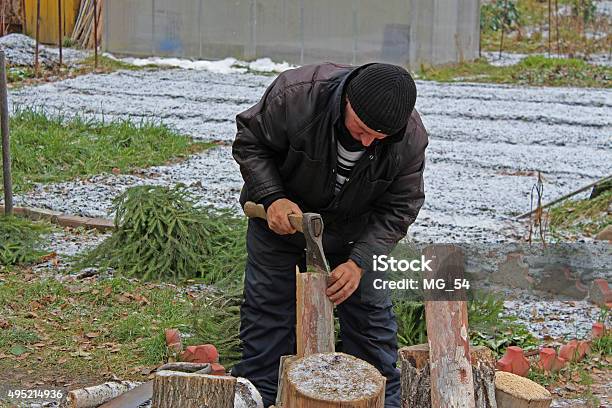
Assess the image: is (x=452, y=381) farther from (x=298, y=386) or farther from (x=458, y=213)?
(x=458, y=213)

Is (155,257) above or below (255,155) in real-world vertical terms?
below

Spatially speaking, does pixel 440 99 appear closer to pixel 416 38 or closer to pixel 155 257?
pixel 416 38

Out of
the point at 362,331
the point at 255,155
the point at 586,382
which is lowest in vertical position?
the point at 586,382

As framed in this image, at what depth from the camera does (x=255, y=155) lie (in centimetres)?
324

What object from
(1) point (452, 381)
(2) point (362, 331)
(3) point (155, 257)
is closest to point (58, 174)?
(3) point (155, 257)

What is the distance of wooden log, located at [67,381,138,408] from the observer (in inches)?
121

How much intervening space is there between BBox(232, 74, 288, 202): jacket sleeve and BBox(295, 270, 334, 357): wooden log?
1.40 ft

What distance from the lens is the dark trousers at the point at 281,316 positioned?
136 inches

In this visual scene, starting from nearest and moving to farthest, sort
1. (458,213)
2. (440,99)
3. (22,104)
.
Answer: (458,213)
(22,104)
(440,99)

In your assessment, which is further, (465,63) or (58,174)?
(465,63)

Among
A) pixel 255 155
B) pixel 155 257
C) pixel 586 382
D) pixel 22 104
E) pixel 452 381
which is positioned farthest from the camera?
pixel 22 104

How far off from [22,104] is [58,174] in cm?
338

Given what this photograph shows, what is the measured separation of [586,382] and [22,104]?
26.1 ft

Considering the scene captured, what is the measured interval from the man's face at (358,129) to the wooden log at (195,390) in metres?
0.86
